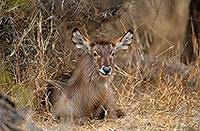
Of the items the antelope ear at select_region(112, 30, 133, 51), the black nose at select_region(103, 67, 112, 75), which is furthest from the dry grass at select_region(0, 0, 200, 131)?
the antelope ear at select_region(112, 30, 133, 51)

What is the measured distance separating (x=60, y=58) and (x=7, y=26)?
1129 mm

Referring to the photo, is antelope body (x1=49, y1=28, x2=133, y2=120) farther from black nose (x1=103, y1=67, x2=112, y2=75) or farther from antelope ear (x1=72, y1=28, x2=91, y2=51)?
black nose (x1=103, y1=67, x2=112, y2=75)

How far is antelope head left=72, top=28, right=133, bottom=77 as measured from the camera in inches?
222

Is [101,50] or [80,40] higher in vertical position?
[80,40]

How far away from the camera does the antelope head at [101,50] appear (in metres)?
5.65

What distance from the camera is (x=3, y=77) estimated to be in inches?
237

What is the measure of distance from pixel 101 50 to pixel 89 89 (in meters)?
0.70

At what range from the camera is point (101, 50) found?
5809mm

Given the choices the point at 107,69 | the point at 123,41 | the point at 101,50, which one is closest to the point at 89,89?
the point at 107,69

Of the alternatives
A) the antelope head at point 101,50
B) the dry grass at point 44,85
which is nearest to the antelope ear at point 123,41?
the antelope head at point 101,50

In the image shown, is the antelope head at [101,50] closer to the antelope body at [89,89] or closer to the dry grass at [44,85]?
the antelope body at [89,89]

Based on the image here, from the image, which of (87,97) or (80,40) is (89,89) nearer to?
(87,97)

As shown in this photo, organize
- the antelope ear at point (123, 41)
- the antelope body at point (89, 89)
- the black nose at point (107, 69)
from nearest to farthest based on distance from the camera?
1. the black nose at point (107, 69)
2. the antelope body at point (89, 89)
3. the antelope ear at point (123, 41)

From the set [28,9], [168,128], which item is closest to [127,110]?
[168,128]
